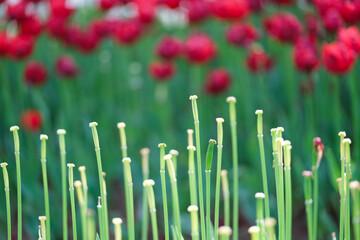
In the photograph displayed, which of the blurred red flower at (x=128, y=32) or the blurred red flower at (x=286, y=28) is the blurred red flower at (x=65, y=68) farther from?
the blurred red flower at (x=286, y=28)

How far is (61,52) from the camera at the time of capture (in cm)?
321

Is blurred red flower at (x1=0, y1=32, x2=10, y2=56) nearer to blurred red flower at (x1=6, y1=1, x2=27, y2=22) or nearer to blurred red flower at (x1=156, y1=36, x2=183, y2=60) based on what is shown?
blurred red flower at (x1=6, y1=1, x2=27, y2=22)

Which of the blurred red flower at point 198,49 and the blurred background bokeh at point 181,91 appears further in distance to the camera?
the blurred red flower at point 198,49

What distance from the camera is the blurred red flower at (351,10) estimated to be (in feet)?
5.97

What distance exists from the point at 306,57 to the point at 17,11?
121cm

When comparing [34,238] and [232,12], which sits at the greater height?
[232,12]

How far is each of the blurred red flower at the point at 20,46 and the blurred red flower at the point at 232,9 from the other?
0.86 m

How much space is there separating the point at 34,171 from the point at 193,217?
1262mm

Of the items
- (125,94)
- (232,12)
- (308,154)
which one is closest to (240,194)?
(308,154)

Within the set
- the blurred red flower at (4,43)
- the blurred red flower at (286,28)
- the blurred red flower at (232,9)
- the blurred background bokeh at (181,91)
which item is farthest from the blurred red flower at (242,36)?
the blurred red flower at (4,43)

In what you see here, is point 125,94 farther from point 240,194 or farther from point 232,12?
point 240,194

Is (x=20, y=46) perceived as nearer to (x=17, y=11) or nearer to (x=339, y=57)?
(x=17, y=11)

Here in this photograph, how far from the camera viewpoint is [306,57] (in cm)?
195

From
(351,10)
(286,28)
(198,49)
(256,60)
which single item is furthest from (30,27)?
(351,10)
